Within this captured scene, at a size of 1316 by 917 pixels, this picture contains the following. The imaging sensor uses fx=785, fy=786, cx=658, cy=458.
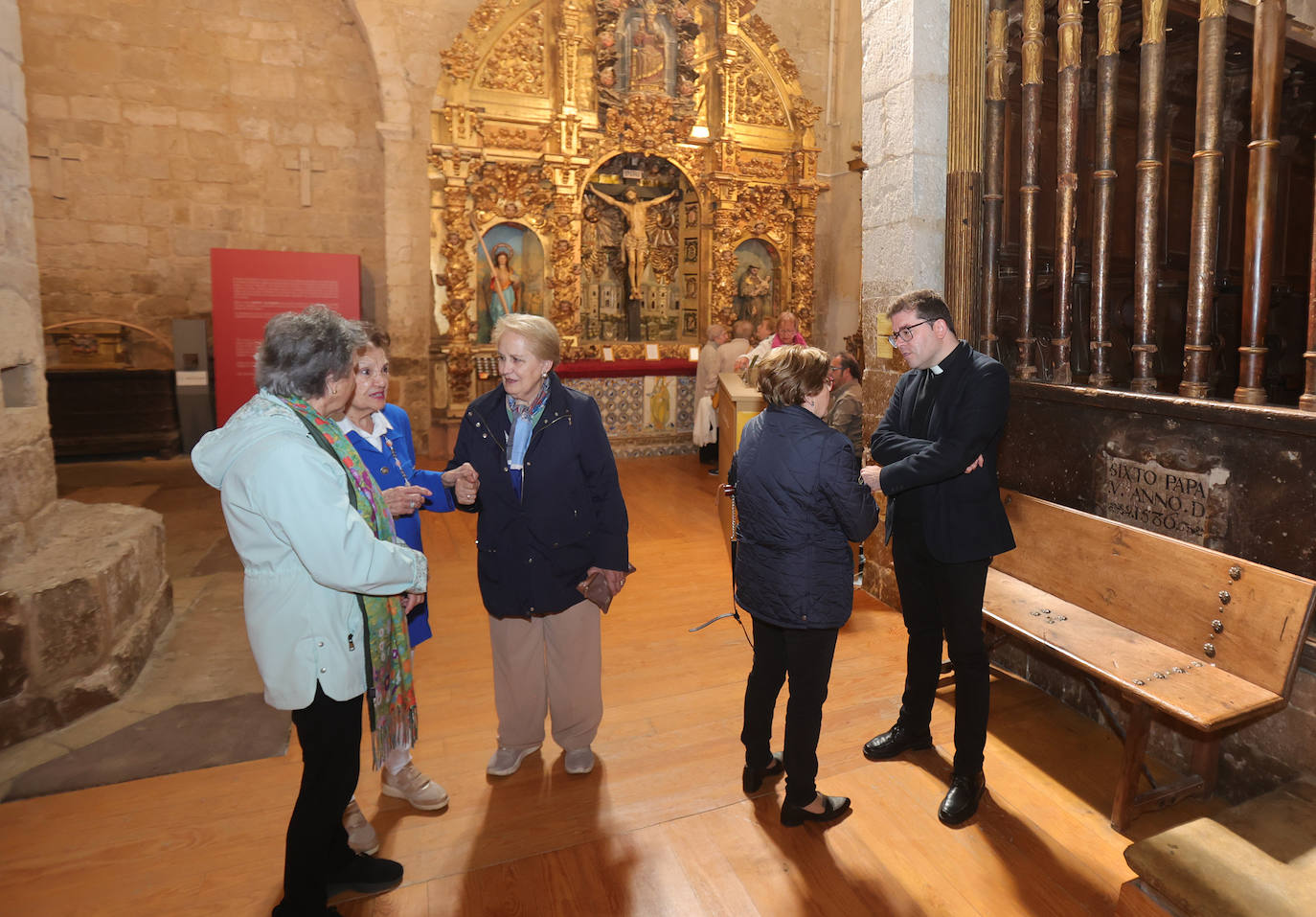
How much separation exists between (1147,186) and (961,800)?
266 centimetres

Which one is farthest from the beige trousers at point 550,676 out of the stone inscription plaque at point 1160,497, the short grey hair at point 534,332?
the stone inscription plaque at point 1160,497

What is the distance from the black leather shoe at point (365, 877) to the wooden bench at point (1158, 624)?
2.37 meters

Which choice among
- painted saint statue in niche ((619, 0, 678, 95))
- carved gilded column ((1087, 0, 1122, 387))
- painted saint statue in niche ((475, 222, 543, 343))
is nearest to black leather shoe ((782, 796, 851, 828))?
carved gilded column ((1087, 0, 1122, 387))

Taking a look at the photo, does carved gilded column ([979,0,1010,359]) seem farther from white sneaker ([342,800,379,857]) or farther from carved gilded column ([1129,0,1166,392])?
white sneaker ([342,800,379,857])

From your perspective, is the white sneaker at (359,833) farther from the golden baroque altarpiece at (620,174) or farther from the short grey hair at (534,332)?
the golden baroque altarpiece at (620,174)

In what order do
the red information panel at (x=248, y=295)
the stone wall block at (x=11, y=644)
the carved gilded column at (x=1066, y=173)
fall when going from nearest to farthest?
the stone wall block at (x=11, y=644) < the carved gilded column at (x=1066, y=173) < the red information panel at (x=248, y=295)

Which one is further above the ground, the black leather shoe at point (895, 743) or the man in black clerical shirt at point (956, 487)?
the man in black clerical shirt at point (956, 487)

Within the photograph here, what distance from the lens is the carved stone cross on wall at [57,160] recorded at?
866 cm

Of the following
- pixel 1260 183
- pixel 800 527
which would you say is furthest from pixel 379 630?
pixel 1260 183

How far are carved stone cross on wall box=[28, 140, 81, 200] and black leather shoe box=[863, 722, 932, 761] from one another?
10.2 meters

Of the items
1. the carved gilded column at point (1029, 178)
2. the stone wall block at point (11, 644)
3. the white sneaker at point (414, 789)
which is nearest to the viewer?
the white sneaker at point (414, 789)

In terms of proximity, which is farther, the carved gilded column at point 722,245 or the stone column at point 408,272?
the carved gilded column at point 722,245

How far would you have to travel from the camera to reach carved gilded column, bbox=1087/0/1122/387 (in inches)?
138

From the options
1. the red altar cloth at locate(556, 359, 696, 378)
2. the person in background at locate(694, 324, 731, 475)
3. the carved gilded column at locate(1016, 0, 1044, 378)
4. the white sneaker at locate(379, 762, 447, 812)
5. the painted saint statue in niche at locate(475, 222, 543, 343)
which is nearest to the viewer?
the white sneaker at locate(379, 762, 447, 812)
